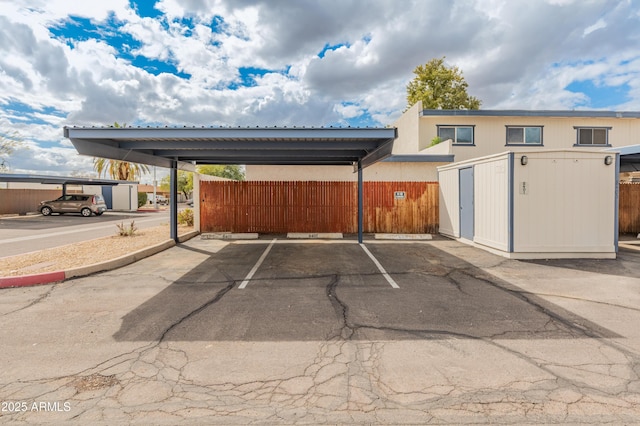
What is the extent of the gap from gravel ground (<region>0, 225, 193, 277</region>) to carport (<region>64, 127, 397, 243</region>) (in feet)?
6.01

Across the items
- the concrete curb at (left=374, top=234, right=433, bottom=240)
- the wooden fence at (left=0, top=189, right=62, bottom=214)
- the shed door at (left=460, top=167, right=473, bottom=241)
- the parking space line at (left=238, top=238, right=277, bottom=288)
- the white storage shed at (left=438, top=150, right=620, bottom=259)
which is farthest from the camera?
the wooden fence at (left=0, top=189, right=62, bottom=214)

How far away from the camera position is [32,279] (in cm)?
667

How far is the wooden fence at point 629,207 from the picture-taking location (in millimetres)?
14180

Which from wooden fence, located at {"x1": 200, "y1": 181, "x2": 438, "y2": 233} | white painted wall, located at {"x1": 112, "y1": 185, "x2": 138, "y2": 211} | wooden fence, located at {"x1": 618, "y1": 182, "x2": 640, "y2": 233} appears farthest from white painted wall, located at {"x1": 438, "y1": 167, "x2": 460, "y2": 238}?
white painted wall, located at {"x1": 112, "y1": 185, "x2": 138, "y2": 211}

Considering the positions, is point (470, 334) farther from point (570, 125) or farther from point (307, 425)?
point (570, 125)

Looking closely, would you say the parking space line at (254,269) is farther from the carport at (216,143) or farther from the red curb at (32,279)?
the red curb at (32,279)

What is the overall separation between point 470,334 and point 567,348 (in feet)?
3.29

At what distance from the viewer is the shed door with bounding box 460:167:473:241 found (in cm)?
1117

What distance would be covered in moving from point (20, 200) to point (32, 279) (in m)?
27.9

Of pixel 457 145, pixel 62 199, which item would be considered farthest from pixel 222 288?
pixel 62 199

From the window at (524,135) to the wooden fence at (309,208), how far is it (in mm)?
9492

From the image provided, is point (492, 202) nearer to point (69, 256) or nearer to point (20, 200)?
point (69, 256)

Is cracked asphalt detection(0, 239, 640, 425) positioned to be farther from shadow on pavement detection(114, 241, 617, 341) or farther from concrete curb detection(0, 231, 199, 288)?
concrete curb detection(0, 231, 199, 288)

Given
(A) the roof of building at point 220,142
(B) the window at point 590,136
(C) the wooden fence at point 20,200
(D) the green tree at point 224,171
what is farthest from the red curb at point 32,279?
(D) the green tree at point 224,171
